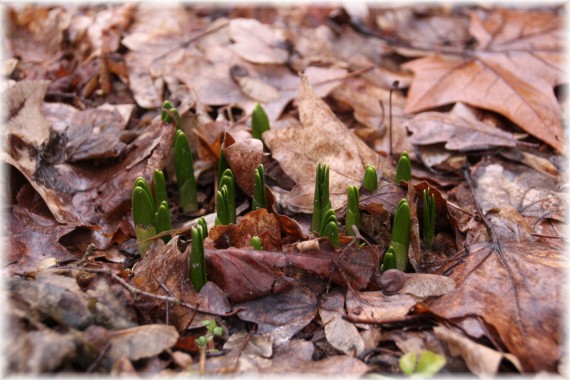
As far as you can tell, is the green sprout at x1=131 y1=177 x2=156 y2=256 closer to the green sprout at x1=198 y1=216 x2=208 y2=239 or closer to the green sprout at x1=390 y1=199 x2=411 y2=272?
the green sprout at x1=198 y1=216 x2=208 y2=239

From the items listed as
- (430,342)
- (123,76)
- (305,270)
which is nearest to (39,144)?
(123,76)

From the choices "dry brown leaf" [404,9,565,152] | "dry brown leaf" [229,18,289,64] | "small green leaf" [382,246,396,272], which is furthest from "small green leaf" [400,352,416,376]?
"dry brown leaf" [229,18,289,64]

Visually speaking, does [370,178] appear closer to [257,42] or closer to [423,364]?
[423,364]

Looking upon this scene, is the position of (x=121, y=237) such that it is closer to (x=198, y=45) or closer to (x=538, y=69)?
(x=198, y=45)

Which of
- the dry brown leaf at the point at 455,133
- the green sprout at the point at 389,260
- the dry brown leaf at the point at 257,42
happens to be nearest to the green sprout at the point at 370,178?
the green sprout at the point at 389,260

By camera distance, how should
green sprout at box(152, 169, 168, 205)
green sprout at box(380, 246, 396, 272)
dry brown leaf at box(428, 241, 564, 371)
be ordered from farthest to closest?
green sprout at box(152, 169, 168, 205) < green sprout at box(380, 246, 396, 272) < dry brown leaf at box(428, 241, 564, 371)

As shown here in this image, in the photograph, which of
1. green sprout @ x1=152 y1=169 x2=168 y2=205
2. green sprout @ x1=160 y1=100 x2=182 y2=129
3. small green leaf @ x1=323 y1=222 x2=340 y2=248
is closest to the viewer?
small green leaf @ x1=323 y1=222 x2=340 y2=248
